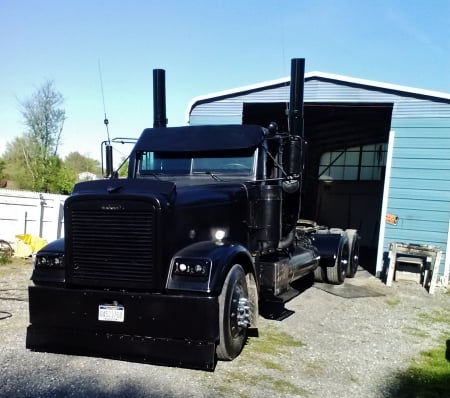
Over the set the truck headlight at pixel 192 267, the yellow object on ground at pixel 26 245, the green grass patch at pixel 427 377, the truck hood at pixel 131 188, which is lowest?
the yellow object on ground at pixel 26 245

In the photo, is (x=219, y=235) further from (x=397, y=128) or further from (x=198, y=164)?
(x=397, y=128)

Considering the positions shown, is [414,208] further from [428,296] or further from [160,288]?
[160,288]

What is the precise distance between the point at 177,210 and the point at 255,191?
1654mm

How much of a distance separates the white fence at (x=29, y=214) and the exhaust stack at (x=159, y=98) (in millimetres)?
5408

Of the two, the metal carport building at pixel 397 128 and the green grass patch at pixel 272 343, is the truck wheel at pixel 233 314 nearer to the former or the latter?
the green grass patch at pixel 272 343

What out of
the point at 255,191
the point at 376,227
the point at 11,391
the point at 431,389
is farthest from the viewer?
the point at 376,227

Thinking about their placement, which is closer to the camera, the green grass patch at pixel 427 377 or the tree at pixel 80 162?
the green grass patch at pixel 427 377

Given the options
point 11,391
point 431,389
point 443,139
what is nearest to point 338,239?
point 443,139

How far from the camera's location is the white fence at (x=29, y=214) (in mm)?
11641

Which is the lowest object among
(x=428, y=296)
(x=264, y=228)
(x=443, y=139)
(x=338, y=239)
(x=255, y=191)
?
(x=428, y=296)

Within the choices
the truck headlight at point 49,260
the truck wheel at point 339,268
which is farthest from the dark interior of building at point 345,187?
the truck headlight at point 49,260

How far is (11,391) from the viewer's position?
3.84 m

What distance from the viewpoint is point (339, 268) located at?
935cm

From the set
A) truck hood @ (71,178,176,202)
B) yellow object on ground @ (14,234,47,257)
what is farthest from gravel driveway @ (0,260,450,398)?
yellow object on ground @ (14,234,47,257)
